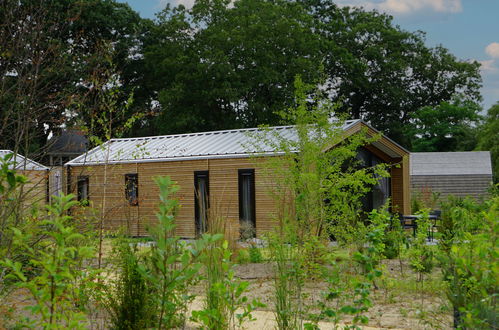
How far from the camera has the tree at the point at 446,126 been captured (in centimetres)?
3316

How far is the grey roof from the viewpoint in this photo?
77.5 ft

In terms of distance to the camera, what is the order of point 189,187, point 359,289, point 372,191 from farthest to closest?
point 372,191
point 189,187
point 359,289

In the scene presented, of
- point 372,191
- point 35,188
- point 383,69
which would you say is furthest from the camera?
point 383,69

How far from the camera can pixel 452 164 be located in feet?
79.7

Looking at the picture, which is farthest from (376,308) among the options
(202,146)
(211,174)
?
(202,146)

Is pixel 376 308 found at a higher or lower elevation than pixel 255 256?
lower

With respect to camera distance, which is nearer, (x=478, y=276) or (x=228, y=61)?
(x=478, y=276)

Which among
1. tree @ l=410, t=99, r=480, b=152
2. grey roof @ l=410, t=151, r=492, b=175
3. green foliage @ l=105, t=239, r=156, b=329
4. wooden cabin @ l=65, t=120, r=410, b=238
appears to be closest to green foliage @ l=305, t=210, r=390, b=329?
green foliage @ l=105, t=239, r=156, b=329

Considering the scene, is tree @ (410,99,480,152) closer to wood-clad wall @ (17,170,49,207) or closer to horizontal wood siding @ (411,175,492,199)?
horizontal wood siding @ (411,175,492,199)

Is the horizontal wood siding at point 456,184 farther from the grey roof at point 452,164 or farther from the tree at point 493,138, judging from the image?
the tree at point 493,138

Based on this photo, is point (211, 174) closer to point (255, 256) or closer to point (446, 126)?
point (255, 256)

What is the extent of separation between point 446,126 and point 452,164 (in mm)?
10757

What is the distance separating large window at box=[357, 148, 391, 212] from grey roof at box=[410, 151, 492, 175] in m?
9.45

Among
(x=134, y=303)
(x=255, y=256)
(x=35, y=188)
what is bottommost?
(x=134, y=303)
